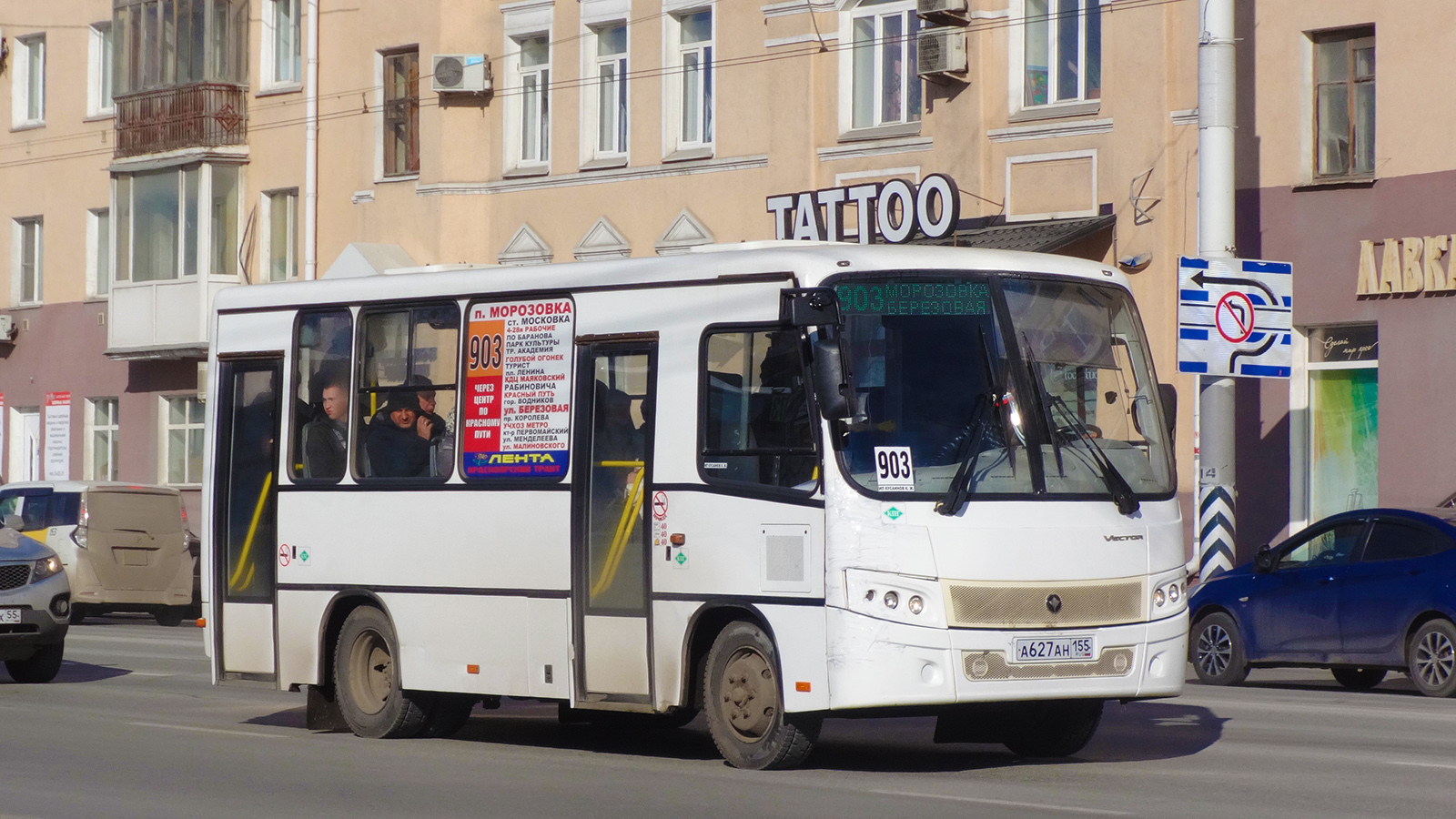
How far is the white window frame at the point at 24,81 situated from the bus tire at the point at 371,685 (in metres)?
33.4

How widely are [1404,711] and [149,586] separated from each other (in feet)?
59.4

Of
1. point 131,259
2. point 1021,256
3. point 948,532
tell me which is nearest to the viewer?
point 948,532

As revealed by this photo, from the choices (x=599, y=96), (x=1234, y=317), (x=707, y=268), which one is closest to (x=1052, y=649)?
(x=707, y=268)

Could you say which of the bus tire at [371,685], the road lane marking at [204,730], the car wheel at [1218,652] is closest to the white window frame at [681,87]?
the car wheel at [1218,652]

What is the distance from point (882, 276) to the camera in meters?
11.7

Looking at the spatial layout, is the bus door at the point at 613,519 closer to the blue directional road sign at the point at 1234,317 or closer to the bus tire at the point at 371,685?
the bus tire at the point at 371,685

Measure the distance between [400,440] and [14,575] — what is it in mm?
6320

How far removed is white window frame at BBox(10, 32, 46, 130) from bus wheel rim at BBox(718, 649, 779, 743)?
36488mm

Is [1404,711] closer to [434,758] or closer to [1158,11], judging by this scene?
[434,758]

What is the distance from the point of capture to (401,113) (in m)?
36.5

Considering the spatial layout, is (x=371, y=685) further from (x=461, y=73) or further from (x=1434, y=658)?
(x=461, y=73)

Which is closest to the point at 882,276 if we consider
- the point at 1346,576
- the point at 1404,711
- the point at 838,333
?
the point at 838,333

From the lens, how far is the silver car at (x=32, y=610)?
18.6m

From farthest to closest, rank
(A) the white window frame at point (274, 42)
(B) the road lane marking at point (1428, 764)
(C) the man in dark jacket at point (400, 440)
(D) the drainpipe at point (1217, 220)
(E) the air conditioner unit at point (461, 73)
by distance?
(A) the white window frame at point (274, 42)
(E) the air conditioner unit at point (461, 73)
(D) the drainpipe at point (1217, 220)
(C) the man in dark jacket at point (400, 440)
(B) the road lane marking at point (1428, 764)
